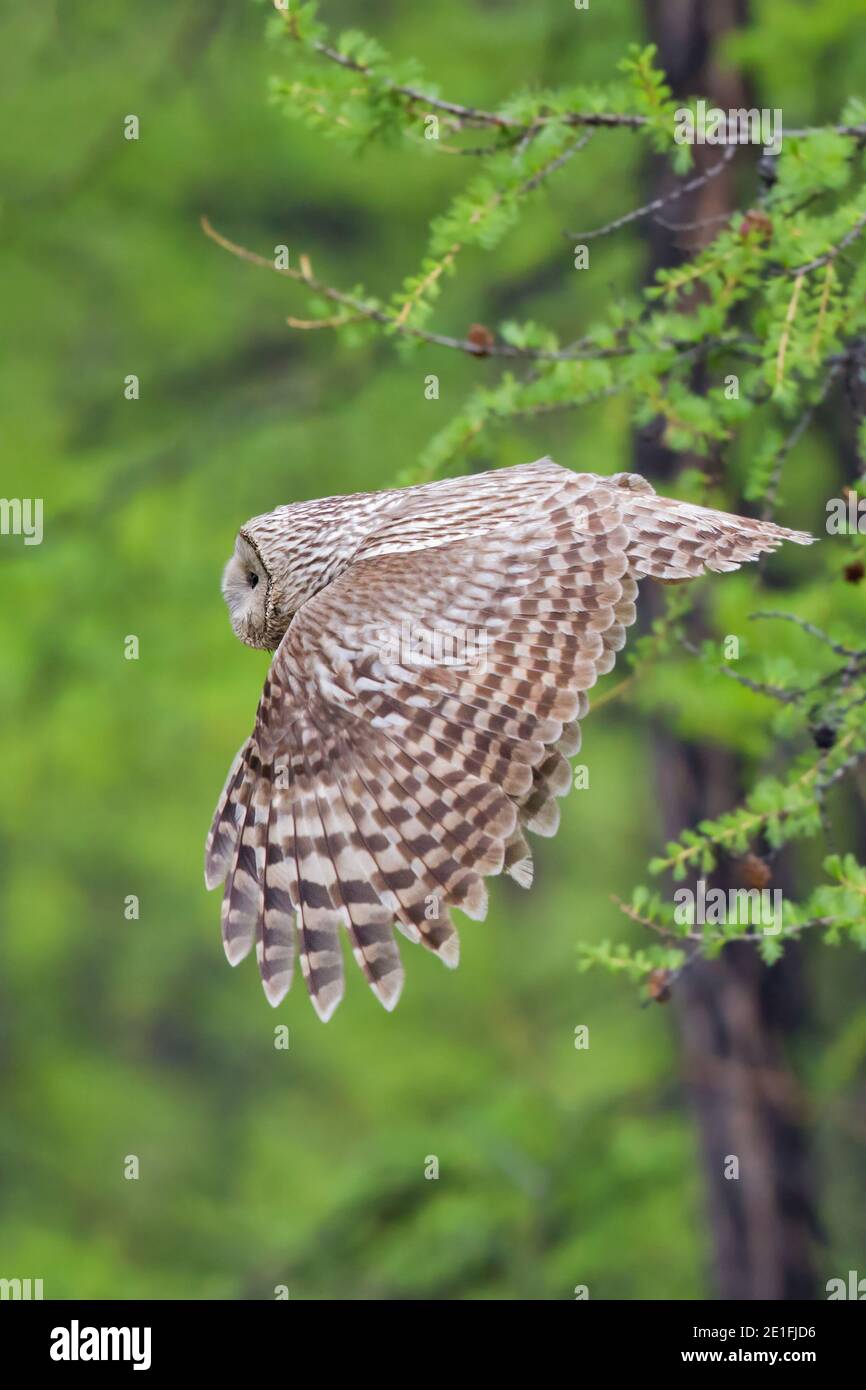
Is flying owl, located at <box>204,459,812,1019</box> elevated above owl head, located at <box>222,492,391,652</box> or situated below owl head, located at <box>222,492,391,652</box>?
below

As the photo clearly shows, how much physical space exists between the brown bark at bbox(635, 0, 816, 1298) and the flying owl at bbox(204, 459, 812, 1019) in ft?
10.3

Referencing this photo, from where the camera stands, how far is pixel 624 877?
35.3 ft

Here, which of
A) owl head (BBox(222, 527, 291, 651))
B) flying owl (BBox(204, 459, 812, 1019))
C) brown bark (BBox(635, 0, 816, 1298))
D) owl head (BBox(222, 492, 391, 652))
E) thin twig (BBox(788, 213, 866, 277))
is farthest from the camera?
brown bark (BBox(635, 0, 816, 1298))

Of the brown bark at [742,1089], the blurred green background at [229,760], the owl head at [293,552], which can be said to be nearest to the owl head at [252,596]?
the owl head at [293,552]

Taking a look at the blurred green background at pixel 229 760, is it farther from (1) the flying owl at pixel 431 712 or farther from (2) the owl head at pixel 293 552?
(1) the flying owl at pixel 431 712

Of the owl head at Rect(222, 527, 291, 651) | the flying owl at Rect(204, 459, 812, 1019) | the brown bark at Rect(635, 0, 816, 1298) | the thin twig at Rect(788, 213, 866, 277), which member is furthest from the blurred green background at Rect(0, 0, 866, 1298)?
the thin twig at Rect(788, 213, 866, 277)

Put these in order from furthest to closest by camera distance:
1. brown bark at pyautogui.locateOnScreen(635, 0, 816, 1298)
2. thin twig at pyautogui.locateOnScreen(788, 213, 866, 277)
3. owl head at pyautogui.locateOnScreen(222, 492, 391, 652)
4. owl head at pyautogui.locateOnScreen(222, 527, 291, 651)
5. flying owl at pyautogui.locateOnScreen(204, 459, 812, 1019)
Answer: brown bark at pyautogui.locateOnScreen(635, 0, 816, 1298) < owl head at pyautogui.locateOnScreen(222, 527, 291, 651) < owl head at pyautogui.locateOnScreen(222, 492, 391, 652) < flying owl at pyautogui.locateOnScreen(204, 459, 812, 1019) < thin twig at pyautogui.locateOnScreen(788, 213, 866, 277)

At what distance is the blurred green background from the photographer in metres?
8.29

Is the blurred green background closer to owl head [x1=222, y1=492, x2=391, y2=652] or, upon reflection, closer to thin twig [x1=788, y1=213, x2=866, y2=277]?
owl head [x1=222, y1=492, x2=391, y2=652]

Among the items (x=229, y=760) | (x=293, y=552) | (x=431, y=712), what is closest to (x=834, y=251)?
(x=431, y=712)

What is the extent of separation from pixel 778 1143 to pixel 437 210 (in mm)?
4783

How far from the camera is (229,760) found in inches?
360
